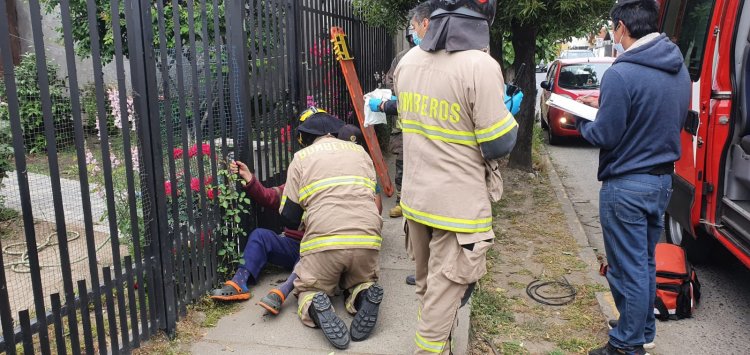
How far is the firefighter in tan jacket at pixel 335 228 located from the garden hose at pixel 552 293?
1225 mm

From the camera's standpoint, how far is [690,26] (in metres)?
4.59

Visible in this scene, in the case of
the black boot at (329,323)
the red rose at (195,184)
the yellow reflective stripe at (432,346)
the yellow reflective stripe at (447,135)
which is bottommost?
the black boot at (329,323)

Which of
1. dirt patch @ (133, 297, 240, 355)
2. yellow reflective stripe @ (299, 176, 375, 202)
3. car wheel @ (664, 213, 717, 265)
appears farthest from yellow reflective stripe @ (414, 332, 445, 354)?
car wheel @ (664, 213, 717, 265)

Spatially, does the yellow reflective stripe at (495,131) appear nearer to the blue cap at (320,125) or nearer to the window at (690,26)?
the blue cap at (320,125)

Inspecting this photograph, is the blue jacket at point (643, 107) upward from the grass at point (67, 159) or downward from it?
upward

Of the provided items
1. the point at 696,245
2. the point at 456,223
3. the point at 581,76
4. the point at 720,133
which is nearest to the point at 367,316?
the point at 456,223

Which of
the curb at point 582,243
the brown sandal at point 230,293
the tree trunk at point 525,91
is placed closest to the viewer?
the brown sandal at point 230,293

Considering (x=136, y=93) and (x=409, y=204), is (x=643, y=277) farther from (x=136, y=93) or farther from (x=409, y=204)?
(x=136, y=93)

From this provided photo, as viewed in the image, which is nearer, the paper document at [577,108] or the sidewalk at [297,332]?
the paper document at [577,108]

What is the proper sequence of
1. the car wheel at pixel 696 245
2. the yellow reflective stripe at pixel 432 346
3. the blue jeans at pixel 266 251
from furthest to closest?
the car wheel at pixel 696 245
the blue jeans at pixel 266 251
the yellow reflective stripe at pixel 432 346

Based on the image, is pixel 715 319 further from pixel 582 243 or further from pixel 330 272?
pixel 330 272

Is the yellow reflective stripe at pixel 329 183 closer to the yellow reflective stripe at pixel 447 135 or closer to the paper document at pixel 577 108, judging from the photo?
the yellow reflective stripe at pixel 447 135

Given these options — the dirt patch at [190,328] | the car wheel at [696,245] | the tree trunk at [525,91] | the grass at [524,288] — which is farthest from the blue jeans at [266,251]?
the tree trunk at [525,91]

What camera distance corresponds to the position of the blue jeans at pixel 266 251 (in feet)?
13.5
